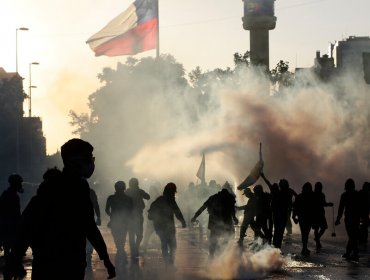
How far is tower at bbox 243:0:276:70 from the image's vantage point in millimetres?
168125

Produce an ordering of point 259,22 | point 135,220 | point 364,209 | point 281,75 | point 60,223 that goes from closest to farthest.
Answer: point 60,223 → point 135,220 → point 364,209 → point 281,75 → point 259,22

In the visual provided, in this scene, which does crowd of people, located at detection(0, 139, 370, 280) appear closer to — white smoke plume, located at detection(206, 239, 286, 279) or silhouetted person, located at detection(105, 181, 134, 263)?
silhouetted person, located at detection(105, 181, 134, 263)

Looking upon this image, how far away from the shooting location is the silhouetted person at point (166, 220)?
2005cm

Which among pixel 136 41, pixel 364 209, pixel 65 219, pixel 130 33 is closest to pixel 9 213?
pixel 364 209

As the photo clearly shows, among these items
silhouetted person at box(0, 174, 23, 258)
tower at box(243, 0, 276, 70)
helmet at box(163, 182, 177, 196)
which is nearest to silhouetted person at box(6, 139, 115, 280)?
silhouetted person at box(0, 174, 23, 258)

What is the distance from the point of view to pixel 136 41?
156ft

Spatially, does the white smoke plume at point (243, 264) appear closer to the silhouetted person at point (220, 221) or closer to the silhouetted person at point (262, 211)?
the silhouetted person at point (220, 221)

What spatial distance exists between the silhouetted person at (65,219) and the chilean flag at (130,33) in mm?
37033

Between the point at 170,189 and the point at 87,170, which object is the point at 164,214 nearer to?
the point at 170,189

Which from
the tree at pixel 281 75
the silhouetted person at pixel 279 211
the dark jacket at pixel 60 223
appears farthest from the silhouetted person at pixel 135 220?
the tree at pixel 281 75

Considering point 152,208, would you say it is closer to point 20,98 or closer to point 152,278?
point 152,278

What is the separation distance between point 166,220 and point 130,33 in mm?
27956

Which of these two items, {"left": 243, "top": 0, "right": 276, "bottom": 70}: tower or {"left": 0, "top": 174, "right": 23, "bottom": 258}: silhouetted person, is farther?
{"left": 243, "top": 0, "right": 276, "bottom": 70}: tower

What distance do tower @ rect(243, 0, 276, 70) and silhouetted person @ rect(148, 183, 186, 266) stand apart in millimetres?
142102
